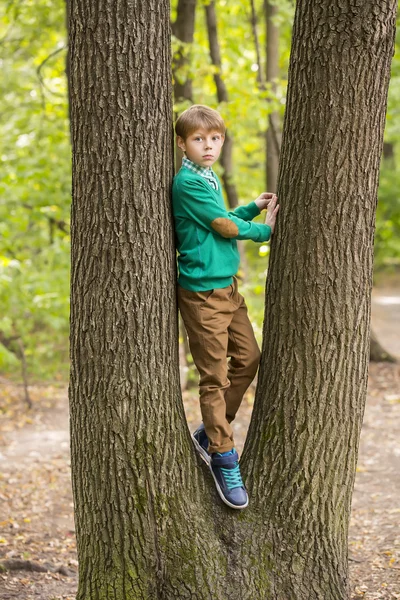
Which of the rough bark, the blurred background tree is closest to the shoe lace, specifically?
the blurred background tree

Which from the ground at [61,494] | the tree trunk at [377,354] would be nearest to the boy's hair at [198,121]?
the ground at [61,494]

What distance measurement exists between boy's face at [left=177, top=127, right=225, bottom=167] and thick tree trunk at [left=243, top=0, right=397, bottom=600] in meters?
0.35

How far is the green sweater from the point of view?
10.3 ft

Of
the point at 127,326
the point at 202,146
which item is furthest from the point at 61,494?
the point at 202,146

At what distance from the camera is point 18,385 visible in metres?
11.1

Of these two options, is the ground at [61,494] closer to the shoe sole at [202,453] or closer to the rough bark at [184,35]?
the shoe sole at [202,453]

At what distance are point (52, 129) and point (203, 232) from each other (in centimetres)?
808

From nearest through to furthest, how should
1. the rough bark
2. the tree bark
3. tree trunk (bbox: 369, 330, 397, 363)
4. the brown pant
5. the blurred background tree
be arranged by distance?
the brown pant, the rough bark, the blurred background tree, the tree bark, tree trunk (bbox: 369, 330, 397, 363)

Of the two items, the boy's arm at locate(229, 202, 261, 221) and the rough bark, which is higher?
the rough bark

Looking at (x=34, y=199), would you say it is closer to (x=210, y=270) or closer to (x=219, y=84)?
(x=219, y=84)

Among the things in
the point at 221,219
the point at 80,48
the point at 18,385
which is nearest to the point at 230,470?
the point at 221,219

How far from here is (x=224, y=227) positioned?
3193 millimetres

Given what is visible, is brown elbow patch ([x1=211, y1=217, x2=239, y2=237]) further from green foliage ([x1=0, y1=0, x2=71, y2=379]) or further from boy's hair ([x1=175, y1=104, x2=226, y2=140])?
green foliage ([x1=0, y1=0, x2=71, y2=379])

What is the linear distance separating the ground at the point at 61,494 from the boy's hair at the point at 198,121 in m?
2.81
